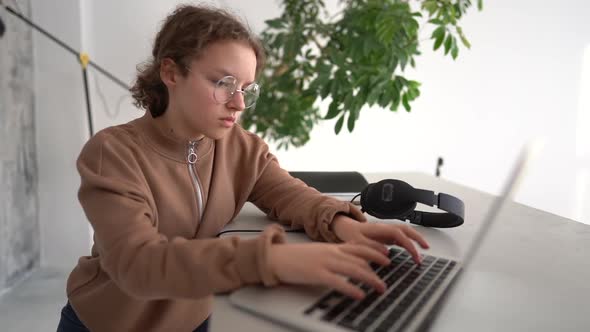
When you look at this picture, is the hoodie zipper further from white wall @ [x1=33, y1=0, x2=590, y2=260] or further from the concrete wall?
white wall @ [x1=33, y1=0, x2=590, y2=260]

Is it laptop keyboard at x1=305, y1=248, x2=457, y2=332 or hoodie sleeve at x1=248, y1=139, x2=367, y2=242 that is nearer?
laptop keyboard at x1=305, y1=248, x2=457, y2=332

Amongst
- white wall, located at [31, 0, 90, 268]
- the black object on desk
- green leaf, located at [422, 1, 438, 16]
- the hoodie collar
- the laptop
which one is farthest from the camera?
white wall, located at [31, 0, 90, 268]

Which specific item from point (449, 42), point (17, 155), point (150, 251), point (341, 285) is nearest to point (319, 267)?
point (341, 285)

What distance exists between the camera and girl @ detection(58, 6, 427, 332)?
0.44 meters

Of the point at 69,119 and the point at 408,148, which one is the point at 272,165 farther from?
the point at 408,148

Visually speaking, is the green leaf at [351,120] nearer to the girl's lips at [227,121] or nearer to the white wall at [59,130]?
the girl's lips at [227,121]

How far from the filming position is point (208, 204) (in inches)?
29.1

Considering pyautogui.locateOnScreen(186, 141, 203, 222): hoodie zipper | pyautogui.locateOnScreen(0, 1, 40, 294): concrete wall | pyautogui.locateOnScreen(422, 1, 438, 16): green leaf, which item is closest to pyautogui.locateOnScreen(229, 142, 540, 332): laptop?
pyautogui.locateOnScreen(186, 141, 203, 222): hoodie zipper

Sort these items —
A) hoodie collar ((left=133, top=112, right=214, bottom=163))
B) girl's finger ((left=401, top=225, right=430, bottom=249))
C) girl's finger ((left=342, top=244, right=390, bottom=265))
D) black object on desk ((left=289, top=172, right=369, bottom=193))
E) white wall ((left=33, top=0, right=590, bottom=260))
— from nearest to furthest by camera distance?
girl's finger ((left=342, top=244, right=390, bottom=265)), girl's finger ((left=401, top=225, right=430, bottom=249)), hoodie collar ((left=133, top=112, right=214, bottom=163)), black object on desk ((left=289, top=172, right=369, bottom=193)), white wall ((left=33, top=0, right=590, bottom=260))

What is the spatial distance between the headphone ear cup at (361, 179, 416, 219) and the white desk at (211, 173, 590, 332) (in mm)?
60

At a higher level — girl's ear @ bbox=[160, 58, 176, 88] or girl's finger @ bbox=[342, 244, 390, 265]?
girl's ear @ bbox=[160, 58, 176, 88]

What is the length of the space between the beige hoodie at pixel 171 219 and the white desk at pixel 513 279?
1.7 inches

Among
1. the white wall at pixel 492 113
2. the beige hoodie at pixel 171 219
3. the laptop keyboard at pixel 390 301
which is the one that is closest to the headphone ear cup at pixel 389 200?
the beige hoodie at pixel 171 219

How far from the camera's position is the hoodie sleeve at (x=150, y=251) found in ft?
1.41
